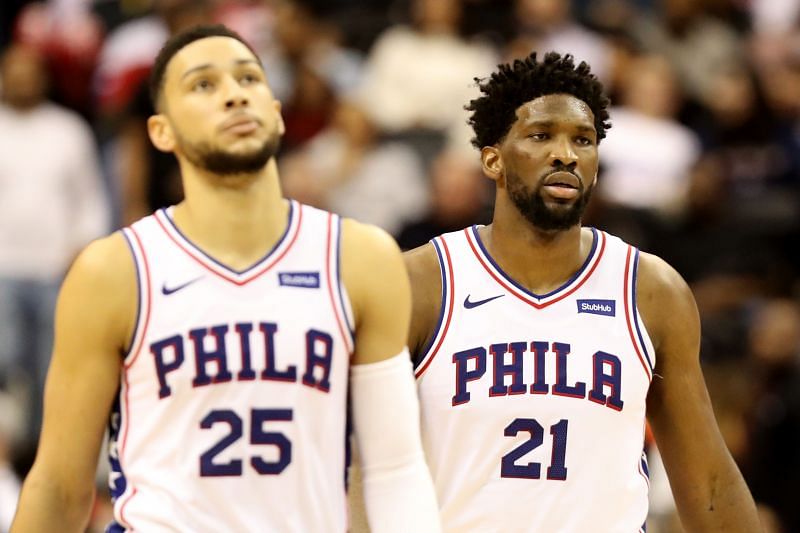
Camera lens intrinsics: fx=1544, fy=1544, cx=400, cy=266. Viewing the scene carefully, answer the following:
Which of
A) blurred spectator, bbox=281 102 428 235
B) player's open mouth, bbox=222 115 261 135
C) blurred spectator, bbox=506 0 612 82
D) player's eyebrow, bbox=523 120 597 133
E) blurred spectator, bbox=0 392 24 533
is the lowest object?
blurred spectator, bbox=0 392 24 533

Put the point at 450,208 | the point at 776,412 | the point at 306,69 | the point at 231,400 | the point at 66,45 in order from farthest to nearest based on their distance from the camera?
1. the point at 66,45
2. the point at 306,69
3. the point at 450,208
4. the point at 776,412
5. the point at 231,400

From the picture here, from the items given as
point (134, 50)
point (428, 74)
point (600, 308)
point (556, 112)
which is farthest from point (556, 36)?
point (600, 308)

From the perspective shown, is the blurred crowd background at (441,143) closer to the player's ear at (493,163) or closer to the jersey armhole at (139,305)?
the player's ear at (493,163)

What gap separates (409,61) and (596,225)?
222 cm

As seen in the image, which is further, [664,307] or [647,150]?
[647,150]

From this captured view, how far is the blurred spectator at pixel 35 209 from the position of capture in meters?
9.13

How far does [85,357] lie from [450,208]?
200 inches

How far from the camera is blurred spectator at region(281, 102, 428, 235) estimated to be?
Answer: 9945 millimetres

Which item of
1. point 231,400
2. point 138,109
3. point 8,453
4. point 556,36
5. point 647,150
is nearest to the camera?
point 231,400

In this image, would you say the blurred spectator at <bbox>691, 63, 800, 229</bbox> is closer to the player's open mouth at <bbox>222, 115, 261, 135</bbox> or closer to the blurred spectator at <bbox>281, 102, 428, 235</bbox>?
the blurred spectator at <bbox>281, 102, 428, 235</bbox>

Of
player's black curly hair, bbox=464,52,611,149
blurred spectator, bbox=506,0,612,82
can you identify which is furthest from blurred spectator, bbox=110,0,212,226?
player's black curly hair, bbox=464,52,611,149

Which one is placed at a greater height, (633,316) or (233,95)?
(233,95)

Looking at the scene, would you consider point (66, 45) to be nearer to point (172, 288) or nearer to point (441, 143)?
point (441, 143)

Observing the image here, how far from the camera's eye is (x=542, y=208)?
4.74 metres
